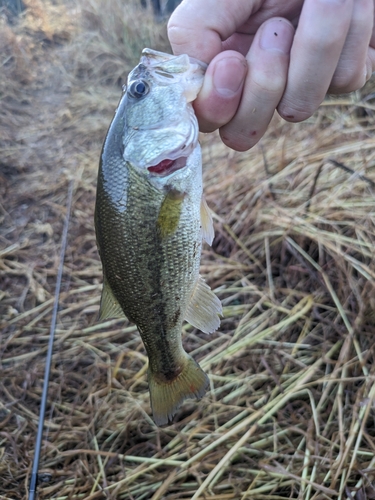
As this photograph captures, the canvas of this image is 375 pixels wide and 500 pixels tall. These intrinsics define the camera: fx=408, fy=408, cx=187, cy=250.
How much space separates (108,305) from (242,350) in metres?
1.18

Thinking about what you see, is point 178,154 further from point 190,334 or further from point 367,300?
point 190,334

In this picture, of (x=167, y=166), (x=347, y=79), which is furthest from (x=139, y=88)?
(x=347, y=79)

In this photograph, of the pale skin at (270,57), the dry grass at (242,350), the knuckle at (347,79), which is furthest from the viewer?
the dry grass at (242,350)

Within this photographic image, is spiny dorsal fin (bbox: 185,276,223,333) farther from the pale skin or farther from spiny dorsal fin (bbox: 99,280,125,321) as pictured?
the pale skin

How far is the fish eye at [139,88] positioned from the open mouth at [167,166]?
0.24 meters

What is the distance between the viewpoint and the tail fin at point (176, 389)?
139 centimetres

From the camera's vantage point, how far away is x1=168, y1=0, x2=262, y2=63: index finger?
4.06 ft

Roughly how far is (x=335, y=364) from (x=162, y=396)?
1098 millimetres

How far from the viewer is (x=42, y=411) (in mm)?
2072

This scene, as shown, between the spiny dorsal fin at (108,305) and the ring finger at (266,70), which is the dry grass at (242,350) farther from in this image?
the ring finger at (266,70)

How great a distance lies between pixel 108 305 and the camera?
4.50 ft

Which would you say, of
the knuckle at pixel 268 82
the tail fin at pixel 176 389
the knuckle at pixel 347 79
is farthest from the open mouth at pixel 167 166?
the tail fin at pixel 176 389

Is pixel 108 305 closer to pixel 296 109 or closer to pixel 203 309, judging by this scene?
pixel 203 309

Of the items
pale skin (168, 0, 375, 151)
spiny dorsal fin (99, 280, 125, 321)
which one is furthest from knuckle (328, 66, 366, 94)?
spiny dorsal fin (99, 280, 125, 321)
